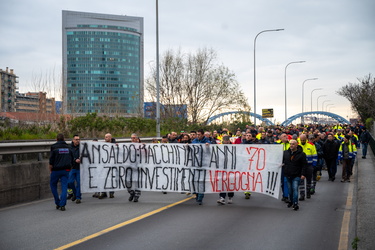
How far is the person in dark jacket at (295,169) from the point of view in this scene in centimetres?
1076

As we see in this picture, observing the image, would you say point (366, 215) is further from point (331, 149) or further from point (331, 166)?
point (331, 166)

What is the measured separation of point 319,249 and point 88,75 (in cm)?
16356

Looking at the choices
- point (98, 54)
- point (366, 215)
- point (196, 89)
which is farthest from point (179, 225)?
point (98, 54)

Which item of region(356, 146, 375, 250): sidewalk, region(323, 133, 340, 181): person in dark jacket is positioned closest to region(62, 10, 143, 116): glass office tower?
region(323, 133, 340, 181): person in dark jacket

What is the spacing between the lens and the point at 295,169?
1080 cm

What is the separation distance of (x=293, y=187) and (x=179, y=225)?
10.8ft

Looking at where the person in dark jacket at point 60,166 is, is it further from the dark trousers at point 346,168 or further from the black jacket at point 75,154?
the dark trousers at point 346,168

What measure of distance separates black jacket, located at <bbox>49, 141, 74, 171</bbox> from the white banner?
5.32 feet

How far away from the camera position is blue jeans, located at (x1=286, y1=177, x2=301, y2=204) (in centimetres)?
1073

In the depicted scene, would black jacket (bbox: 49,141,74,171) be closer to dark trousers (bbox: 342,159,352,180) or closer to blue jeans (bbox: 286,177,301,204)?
blue jeans (bbox: 286,177,301,204)

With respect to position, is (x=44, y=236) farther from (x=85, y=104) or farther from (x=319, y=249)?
(x=85, y=104)

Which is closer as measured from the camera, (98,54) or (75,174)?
(75,174)

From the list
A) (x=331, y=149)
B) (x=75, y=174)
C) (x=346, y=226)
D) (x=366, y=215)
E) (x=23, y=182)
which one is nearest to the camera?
(x=346, y=226)

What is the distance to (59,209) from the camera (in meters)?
11.0
